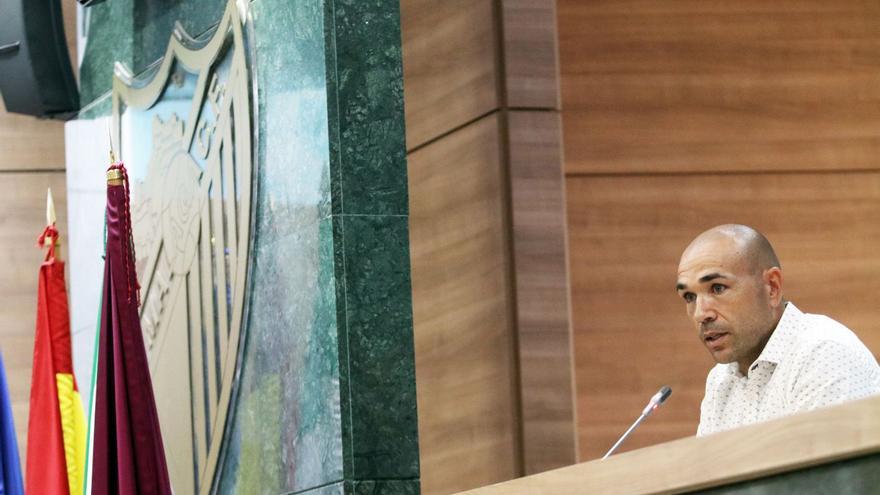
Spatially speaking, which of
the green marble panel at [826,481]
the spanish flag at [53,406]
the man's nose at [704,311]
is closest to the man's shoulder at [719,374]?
the man's nose at [704,311]

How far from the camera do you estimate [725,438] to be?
2312mm

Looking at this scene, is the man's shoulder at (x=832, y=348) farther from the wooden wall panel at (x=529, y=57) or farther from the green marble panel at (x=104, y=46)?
the green marble panel at (x=104, y=46)

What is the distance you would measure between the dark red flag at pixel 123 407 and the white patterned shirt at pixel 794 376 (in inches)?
58.0

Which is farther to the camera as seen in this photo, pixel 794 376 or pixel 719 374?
pixel 719 374

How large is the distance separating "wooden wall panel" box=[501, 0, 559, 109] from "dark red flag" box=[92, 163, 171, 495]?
1451 mm

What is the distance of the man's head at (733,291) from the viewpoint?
3484 millimetres

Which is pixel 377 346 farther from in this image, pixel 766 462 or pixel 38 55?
pixel 38 55

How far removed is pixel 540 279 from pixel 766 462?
9.41ft

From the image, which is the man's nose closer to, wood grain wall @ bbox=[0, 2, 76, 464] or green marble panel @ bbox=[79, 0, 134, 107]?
green marble panel @ bbox=[79, 0, 134, 107]

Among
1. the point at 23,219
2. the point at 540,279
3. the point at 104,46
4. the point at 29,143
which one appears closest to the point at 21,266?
the point at 23,219

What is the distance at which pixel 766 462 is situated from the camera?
7.37 ft

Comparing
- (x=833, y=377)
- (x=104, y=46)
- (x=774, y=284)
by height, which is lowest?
(x=833, y=377)

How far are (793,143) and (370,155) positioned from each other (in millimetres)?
1904

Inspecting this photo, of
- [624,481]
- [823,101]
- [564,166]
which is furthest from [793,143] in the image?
[624,481]
